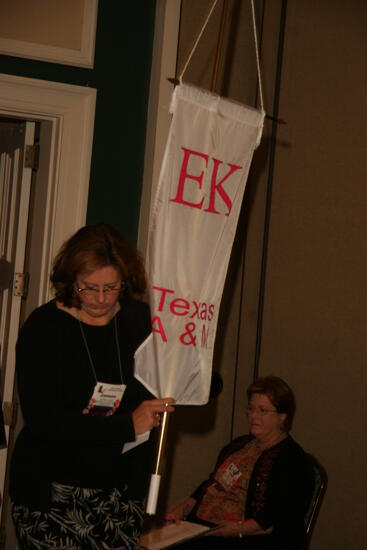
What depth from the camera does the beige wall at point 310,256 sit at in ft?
14.1

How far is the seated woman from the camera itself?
10.6ft

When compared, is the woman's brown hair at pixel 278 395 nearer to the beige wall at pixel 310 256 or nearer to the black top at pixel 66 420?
the beige wall at pixel 310 256

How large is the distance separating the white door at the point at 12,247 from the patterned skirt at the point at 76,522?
1916 mm

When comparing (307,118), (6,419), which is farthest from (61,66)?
(6,419)

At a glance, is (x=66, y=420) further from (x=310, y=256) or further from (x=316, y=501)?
(x=310, y=256)

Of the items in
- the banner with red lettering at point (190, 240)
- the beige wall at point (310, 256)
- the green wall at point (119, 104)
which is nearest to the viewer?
the banner with red lettering at point (190, 240)

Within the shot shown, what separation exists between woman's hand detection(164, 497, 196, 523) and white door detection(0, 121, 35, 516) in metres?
0.96

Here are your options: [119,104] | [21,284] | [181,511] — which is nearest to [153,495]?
[181,511]

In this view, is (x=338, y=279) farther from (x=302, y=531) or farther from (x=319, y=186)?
(x=302, y=531)

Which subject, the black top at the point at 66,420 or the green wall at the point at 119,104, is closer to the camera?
the black top at the point at 66,420

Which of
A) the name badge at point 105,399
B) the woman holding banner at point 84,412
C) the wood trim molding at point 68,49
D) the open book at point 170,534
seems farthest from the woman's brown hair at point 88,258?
the wood trim molding at point 68,49

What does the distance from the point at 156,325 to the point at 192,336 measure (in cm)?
13

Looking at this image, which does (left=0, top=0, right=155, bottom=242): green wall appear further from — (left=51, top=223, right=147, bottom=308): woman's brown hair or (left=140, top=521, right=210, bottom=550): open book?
(left=51, top=223, right=147, bottom=308): woman's brown hair

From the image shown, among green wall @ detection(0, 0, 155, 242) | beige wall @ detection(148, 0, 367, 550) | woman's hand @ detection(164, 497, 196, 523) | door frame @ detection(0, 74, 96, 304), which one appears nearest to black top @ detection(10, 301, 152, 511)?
woman's hand @ detection(164, 497, 196, 523)
